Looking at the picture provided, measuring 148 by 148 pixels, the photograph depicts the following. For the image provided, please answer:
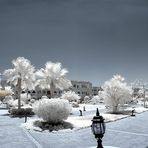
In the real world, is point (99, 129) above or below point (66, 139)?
above

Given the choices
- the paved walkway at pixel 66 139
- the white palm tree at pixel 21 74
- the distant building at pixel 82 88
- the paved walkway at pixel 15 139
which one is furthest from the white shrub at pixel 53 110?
the distant building at pixel 82 88

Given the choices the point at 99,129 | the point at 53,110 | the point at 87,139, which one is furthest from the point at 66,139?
the point at 99,129

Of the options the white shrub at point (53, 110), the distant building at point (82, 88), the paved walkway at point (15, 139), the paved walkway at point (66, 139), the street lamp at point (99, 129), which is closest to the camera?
the street lamp at point (99, 129)

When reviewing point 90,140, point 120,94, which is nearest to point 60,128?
point 90,140

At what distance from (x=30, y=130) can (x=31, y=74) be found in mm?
24532

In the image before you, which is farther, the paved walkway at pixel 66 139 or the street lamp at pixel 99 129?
the paved walkway at pixel 66 139

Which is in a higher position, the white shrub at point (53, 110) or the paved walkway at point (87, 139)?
the white shrub at point (53, 110)

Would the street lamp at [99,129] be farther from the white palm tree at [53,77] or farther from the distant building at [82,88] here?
the distant building at [82,88]

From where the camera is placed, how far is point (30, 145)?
69.5ft

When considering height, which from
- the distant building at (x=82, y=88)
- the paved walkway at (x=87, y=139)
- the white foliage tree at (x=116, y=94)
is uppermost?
the distant building at (x=82, y=88)

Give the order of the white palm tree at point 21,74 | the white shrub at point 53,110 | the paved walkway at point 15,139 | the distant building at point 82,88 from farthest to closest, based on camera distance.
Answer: the distant building at point 82,88
the white palm tree at point 21,74
the white shrub at point 53,110
the paved walkway at point 15,139

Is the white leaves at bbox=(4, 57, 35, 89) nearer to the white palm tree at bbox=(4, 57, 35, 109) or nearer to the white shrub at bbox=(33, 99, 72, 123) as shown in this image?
the white palm tree at bbox=(4, 57, 35, 109)

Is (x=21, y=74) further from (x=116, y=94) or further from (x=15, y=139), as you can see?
(x=15, y=139)

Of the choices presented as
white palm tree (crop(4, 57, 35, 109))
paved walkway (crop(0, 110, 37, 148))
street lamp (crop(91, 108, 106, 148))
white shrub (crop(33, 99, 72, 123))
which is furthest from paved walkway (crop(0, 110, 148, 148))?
→ white palm tree (crop(4, 57, 35, 109))
